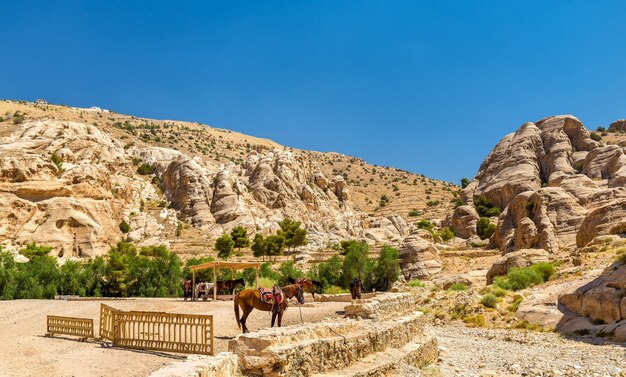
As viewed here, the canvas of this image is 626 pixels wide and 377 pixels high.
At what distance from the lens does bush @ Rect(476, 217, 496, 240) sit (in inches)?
2067

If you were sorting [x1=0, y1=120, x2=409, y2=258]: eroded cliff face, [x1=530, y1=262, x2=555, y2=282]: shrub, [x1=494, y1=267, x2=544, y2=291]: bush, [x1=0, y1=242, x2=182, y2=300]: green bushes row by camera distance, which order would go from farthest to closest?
1. [x1=0, y1=120, x2=409, y2=258]: eroded cliff face
2. [x1=0, y1=242, x2=182, y2=300]: green bushes row
3. [x1=530, y1=262, x2=555, y2=282]: shrub
4. [x1=494, y1=267, x2=544, y2=291]: bush

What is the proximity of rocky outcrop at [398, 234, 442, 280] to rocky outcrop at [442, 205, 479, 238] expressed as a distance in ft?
52.5

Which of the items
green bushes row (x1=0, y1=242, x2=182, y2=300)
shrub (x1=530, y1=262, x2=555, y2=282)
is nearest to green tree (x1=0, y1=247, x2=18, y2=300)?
green bushes row (x1=0, y1=242, x2=182, y2=300)

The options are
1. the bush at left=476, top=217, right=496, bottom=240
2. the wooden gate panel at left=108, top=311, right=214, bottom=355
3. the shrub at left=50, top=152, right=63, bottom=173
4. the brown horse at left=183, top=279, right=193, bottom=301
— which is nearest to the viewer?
the wooden gate panel at left=108, top=311, right=214, bottom=355

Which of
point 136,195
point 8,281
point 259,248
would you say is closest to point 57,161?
point 136,195

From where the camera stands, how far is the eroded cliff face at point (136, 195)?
49.9 metres

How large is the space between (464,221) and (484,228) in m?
3.79

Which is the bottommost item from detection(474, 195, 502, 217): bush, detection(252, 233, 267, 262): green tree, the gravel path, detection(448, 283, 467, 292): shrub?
the gravel path

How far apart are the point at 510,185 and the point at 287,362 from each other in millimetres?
56645

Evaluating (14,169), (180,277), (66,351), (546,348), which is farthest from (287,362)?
(14,169)

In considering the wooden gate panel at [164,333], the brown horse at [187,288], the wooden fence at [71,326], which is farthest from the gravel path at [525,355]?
the brown horse at [187,288]

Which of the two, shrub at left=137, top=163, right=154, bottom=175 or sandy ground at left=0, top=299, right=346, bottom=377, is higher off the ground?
shrub at left=137, top=163, right=154, bottom=175

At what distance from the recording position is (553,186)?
2009 inches

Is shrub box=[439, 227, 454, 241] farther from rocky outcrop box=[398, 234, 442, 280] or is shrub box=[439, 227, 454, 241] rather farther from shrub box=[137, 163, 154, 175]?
shrub box=[137, 163, 154, 175]
